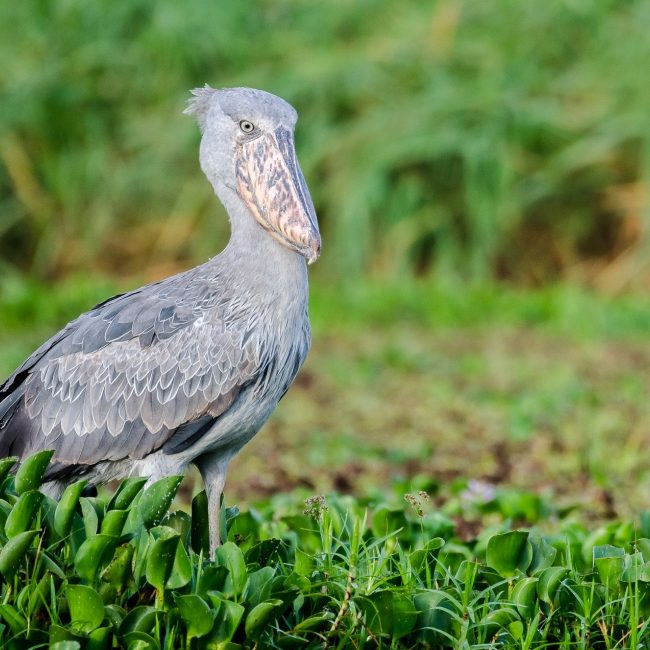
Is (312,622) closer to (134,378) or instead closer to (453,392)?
(134,378)

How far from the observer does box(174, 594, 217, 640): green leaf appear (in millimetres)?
2857

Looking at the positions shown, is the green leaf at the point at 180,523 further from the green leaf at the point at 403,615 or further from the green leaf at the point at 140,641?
the green leaf at the point at 403,615

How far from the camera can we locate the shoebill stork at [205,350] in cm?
361

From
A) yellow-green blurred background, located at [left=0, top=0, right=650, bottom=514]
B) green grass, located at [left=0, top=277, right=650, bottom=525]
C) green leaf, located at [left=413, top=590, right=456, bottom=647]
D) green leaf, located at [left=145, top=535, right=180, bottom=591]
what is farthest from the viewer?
yellow-green blurred background, located at [left=0, top=0, right=650, bottom=514]

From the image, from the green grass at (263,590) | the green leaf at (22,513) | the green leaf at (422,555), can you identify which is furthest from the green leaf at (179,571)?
the green leaf at (422,555)

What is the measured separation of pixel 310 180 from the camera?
34.8 feet

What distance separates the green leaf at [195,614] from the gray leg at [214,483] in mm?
576

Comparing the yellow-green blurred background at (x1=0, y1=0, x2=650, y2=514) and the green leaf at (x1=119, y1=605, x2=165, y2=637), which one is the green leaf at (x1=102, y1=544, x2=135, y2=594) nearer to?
the green leaf at (x1=119, y1=605, x2=165, y2=637)

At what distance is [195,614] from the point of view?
9.43 feet

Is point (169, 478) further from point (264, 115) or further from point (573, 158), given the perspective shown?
point (573, 158)

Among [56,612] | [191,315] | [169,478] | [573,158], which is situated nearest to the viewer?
[56,612]

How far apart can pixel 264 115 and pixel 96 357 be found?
844mm

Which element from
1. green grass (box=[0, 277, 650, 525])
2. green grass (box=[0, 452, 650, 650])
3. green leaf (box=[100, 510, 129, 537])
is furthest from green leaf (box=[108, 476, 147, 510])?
green grass (box=[0, 277, 650, 525])

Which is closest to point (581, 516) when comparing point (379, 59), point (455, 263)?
point (455, 263)
